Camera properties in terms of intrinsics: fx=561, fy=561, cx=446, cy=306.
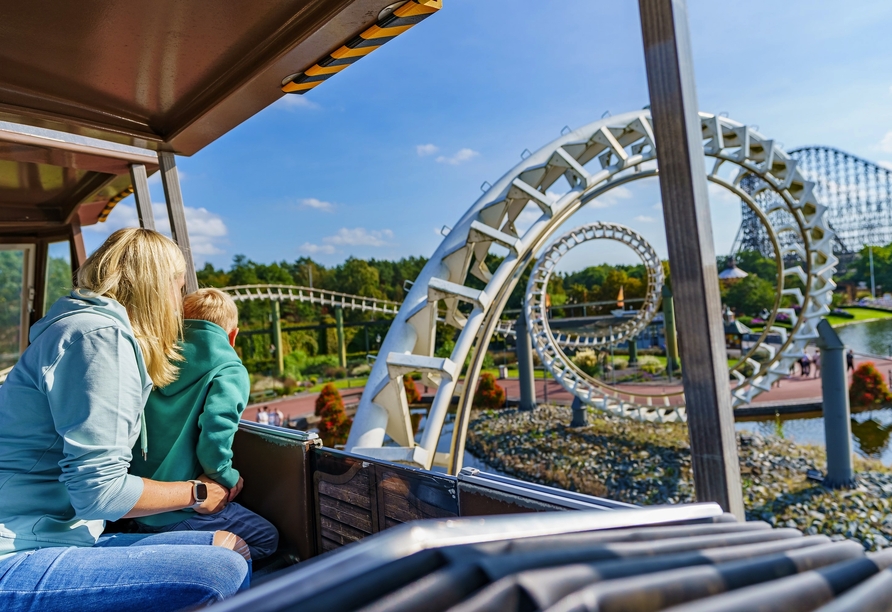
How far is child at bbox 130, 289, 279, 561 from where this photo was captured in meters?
1.40

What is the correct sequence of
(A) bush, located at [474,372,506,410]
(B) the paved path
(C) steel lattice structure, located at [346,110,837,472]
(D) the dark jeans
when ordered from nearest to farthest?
(D) the dark jeans < (C) steel lattice structure, located at [346,110,837,472] < (B) the paved path < (A) bush, located at [474,372,506,410]

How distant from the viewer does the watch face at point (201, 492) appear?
1.36m

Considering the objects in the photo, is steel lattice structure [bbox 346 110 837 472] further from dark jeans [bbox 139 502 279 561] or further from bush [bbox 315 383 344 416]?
bush [bbox 315 383 344 416]

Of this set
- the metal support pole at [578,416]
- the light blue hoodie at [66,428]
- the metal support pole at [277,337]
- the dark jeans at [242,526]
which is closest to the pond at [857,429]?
the metal support pole at [578,416]

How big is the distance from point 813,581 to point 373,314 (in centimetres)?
2729

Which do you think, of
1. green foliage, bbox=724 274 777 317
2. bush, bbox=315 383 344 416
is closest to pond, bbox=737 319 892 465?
bush, bbox=315 383 344 416

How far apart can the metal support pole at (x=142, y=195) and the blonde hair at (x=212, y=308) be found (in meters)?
1.16

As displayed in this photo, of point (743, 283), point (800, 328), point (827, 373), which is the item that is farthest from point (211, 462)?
point (743, 283)

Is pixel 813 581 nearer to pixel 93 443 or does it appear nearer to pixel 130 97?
pixel 93 443

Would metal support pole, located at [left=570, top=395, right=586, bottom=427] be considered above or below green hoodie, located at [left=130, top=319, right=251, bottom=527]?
below

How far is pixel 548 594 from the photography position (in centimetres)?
48

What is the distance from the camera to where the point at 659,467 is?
11.0m

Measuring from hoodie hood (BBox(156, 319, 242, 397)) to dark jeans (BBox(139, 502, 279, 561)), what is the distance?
357 mm

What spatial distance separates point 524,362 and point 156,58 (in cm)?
1381
